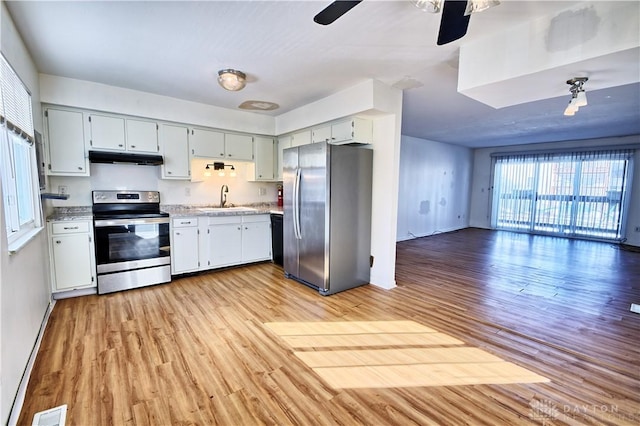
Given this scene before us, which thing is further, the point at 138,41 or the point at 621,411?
the point at 138,41

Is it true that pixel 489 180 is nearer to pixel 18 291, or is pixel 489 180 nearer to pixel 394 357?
pixel 394 357

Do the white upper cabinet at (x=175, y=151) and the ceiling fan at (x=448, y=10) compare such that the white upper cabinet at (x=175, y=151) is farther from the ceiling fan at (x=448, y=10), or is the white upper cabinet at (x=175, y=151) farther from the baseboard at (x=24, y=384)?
the ceiling fan at (x=448, y=10)

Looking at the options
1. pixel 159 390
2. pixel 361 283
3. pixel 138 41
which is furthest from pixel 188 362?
pixel 138 41

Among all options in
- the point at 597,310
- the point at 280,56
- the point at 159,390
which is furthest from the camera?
the point at 597,310

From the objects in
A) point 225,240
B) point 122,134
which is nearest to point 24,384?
point 225,240

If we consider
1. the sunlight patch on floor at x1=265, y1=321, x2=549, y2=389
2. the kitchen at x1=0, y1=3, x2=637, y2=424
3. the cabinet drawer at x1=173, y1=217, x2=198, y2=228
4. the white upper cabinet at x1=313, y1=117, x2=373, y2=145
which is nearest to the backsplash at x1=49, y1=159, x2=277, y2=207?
the kitchen at x1=0, y1=3, x2=637, y2=424

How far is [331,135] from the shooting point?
3926 millimetres

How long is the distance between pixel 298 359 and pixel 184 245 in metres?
2.58

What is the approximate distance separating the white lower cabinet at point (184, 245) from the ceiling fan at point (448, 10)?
324cm

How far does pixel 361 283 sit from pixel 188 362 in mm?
2318

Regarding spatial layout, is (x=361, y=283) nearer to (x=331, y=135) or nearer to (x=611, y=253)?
(x=331, y=135)

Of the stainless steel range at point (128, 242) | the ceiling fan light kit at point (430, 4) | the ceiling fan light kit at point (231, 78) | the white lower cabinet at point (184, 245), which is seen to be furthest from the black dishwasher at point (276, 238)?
the ceiling fan light kit at point (430, 4)

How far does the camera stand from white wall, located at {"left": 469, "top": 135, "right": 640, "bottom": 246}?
6656 mm

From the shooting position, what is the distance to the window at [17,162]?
197 cm
